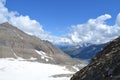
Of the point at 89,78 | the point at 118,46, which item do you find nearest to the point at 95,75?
the point at 89,78

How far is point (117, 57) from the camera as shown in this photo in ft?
34.3

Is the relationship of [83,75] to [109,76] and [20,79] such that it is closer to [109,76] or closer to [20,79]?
[109,76]

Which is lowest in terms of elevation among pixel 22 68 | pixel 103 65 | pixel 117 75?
pixel 117 75

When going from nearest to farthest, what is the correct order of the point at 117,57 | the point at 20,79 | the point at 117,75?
the point at 117,75 < the point at 117,57 < the point at 20,79

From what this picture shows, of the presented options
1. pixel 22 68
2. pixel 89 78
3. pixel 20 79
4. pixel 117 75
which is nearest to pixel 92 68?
pixel 89 78

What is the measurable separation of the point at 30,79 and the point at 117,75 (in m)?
126

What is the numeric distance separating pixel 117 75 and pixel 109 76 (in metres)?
0.41

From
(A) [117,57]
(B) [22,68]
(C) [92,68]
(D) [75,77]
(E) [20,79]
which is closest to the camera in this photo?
(A) [117,57]

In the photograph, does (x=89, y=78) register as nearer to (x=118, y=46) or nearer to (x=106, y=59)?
(x=106, y=59)

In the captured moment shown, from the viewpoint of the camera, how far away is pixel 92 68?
11383 mm

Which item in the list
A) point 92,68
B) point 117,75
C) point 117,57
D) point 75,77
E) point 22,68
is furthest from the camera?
point 22,68

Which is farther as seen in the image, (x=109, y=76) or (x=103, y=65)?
(x=103, y=65)

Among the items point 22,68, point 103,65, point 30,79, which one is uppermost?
point 22,68

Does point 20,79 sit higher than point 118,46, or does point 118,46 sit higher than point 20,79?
point 20,79
